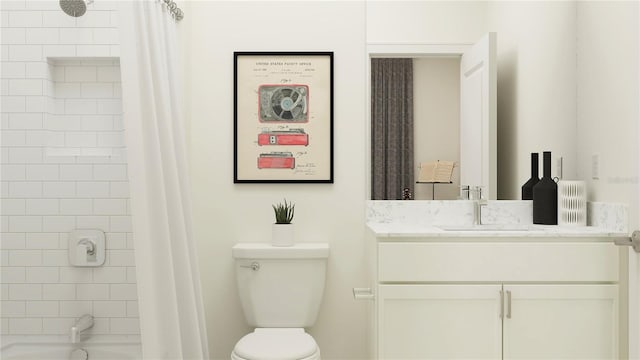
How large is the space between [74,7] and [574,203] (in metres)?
2.37

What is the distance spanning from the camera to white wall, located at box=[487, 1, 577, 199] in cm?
240

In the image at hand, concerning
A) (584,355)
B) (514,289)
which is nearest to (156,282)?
(514,289)

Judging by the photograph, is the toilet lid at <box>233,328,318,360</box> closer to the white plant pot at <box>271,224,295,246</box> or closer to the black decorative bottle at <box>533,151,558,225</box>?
the white plant pot at <box>271,224,295,246</box>

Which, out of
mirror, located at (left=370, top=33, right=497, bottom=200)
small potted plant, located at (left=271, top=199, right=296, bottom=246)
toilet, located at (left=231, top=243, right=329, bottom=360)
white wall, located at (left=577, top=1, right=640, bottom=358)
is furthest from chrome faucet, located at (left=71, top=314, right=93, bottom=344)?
white wall, located at (left=577, top=1, right=640, bottom=358)

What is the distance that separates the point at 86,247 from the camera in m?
2.40

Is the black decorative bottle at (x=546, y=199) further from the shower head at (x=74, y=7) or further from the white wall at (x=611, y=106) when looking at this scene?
the shower head at (x=74, y=7)

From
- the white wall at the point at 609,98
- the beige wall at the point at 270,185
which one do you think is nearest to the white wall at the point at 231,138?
the beige wall at the point at 270,185

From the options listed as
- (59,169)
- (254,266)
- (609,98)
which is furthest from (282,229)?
(609,98)

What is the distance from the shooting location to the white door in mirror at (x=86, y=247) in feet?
7.88

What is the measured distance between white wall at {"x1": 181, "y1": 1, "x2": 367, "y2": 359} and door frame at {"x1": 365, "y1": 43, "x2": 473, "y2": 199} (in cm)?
5

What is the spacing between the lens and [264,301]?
2.37 metres

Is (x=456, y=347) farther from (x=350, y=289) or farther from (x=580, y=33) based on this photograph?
(x=580, y=33)

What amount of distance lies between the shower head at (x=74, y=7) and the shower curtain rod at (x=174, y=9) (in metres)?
0.47

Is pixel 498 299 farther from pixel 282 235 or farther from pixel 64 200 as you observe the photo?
pixel 64 200
